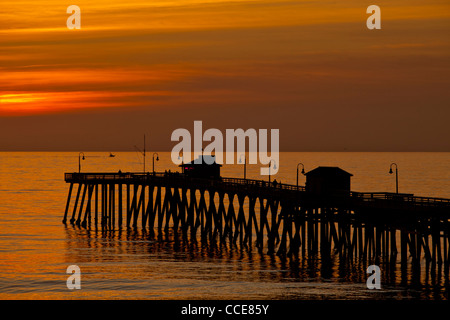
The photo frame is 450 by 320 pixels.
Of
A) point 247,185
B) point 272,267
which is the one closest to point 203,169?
point 247,185

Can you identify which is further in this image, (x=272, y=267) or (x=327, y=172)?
(x=327, y=172)

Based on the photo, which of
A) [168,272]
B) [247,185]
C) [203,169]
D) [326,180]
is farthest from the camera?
[203,169]

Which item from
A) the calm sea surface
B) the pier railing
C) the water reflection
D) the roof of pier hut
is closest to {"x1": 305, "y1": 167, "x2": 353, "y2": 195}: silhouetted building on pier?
the roof of pier hut

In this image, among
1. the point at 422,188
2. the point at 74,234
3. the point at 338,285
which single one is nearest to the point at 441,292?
the point at 338,285

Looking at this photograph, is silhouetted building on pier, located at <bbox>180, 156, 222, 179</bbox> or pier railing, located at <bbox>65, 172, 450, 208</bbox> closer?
pier railing, located at <bbox>65, 172, 450, 208</bbox>

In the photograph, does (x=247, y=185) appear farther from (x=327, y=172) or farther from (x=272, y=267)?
(x=272, y=267)

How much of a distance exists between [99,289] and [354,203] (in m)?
17.8

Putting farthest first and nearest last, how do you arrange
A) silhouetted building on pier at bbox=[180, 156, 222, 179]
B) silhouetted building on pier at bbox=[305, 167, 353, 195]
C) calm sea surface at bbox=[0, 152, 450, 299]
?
1. silhouetted building on pier at bbox=[180, 156, 222, 179]
2. silhouetted building on pier at bbox=[305, 167, 353, 195]
3. calm sea surface at bbox=[0, 152, 450, 299]

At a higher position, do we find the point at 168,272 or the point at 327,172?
the point at 327,172

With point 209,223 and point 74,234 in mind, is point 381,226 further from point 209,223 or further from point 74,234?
point 74,234

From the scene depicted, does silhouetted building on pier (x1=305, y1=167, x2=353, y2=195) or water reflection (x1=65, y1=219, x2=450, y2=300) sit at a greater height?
silhouetted building on pier (x1=305, y1=167, x2=353, y2=195)

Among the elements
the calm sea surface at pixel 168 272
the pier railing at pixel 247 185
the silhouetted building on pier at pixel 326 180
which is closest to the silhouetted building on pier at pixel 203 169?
the pier railing at pixel 247 185

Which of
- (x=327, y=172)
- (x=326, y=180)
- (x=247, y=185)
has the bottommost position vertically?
(x=247, y=185)

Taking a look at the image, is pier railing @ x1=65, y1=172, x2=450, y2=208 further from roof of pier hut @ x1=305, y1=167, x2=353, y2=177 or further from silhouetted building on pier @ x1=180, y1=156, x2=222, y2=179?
roof of pier hut @ x1=305, y1=167, x2=353, y2=177
